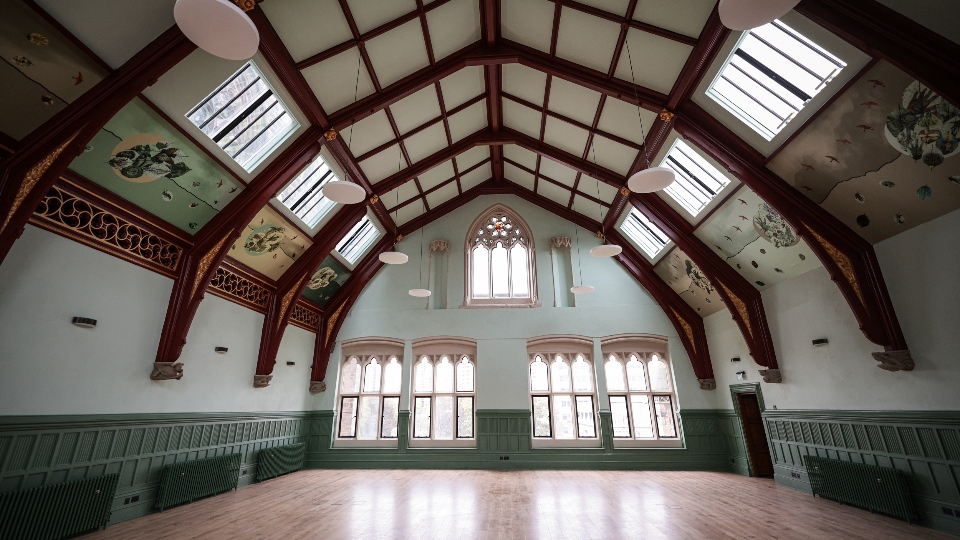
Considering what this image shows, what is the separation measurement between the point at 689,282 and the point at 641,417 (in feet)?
14.6

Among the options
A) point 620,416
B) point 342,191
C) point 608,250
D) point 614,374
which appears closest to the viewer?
point 342,191

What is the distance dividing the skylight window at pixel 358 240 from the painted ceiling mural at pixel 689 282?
8.93m

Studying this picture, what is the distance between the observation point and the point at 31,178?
496cm

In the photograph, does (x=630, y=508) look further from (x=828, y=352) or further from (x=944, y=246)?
(x=944, y=246)

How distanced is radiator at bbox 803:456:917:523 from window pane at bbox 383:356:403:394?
1057 cm

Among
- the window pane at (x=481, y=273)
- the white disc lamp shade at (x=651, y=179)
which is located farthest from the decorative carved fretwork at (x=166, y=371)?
the window pane at (x=481, y=273)

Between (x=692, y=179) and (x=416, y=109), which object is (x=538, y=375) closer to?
(x=692, y=179)

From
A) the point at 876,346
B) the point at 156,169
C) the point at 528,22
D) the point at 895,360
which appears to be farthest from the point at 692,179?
the point at 156,169

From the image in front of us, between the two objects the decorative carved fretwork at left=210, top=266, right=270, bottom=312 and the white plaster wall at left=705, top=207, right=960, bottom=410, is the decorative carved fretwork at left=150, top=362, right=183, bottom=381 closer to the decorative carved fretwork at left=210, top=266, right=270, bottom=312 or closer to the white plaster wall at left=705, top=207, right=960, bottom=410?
the decorative carved fretwork at left=210, top=266, right=270, bottom=312

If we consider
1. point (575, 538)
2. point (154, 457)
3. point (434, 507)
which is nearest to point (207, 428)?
point (154, 457)

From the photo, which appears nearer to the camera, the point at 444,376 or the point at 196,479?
the point at 196,479

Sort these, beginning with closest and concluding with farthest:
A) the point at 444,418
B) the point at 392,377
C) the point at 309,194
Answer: the point at 309,194 < the point at 444,418 < the point at 392,377

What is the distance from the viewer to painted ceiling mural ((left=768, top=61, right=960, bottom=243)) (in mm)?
4934

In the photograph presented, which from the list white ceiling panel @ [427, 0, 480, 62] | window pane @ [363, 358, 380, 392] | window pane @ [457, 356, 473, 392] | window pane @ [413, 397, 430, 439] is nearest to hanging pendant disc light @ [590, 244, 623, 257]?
white ceiling panel @ [427, 0, 480, 62]
